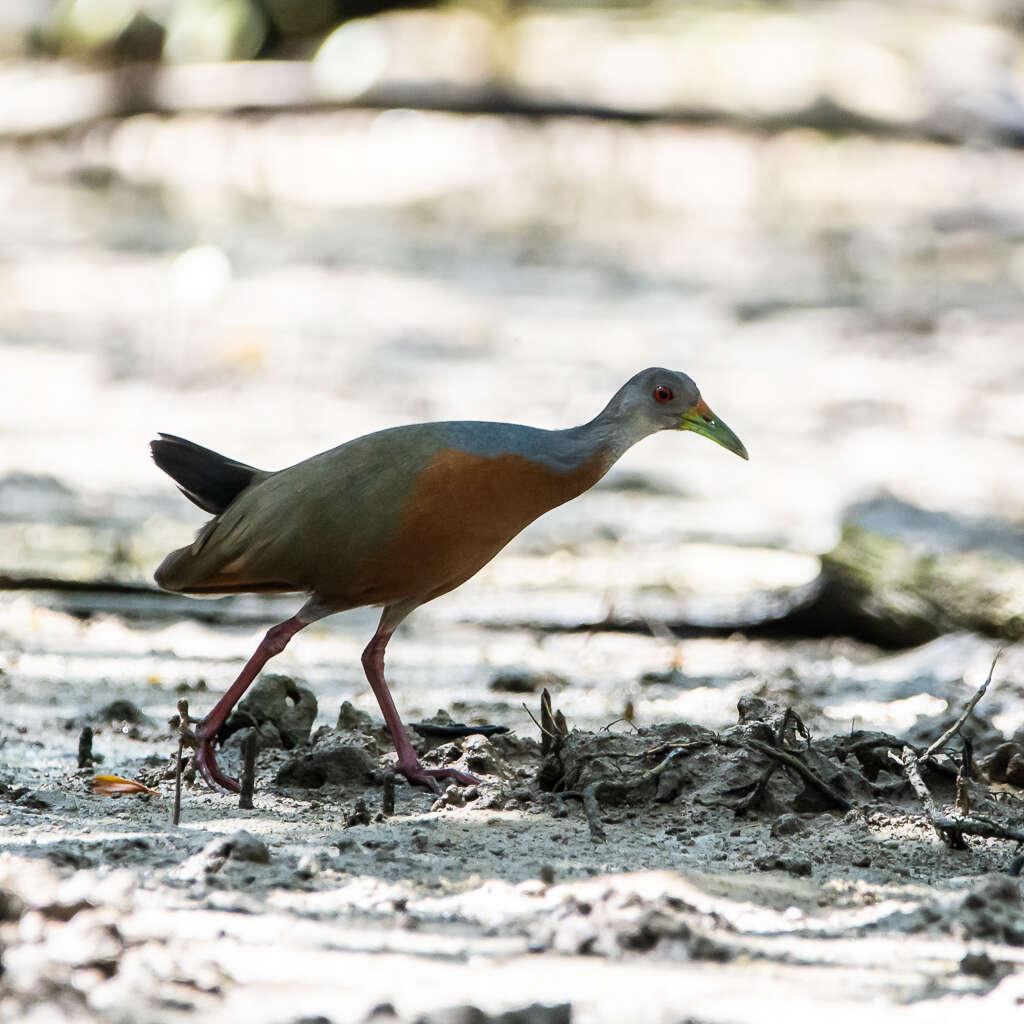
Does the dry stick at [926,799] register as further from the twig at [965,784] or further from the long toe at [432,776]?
the long toe at [432,776]

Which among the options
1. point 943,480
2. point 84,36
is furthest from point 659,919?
point 84,36

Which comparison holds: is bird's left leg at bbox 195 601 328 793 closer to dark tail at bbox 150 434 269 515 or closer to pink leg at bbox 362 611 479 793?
pink leg at bbox 362 611 479 793

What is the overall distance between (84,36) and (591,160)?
20.2ft

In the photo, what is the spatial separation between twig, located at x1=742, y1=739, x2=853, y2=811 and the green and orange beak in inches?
47.0

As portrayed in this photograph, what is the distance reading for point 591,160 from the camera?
18469 millimetres

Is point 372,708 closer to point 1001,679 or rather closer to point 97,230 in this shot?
point 1001,679

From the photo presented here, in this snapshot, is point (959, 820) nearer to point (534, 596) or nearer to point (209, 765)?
point (209, 765)

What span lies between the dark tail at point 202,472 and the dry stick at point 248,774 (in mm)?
1136

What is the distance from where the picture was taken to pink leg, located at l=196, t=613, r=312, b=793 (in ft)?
16.4

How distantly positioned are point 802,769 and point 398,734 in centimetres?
122

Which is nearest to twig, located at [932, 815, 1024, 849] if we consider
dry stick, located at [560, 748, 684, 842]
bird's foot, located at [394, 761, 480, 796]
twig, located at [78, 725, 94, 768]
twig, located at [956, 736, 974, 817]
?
twig, located at [956, 736, 974, 817]

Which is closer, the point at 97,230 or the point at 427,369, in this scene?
the point at 427,369

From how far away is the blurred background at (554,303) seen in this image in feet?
24.4

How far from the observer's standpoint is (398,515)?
502 cm
